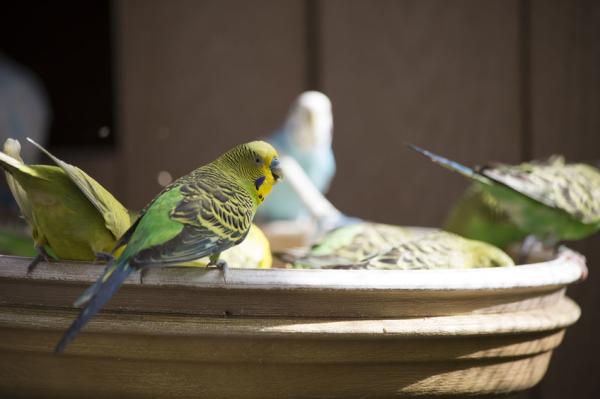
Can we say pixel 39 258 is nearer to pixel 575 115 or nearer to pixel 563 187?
pixel 563 187

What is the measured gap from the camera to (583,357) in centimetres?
258

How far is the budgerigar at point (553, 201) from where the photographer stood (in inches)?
62.2

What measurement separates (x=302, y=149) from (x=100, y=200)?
180 centimetres

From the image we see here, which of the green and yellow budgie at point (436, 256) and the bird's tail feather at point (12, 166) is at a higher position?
the bird's tail feather at point (12, 166)

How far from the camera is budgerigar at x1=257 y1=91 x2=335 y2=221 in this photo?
8.79ft

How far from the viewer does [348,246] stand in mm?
1440

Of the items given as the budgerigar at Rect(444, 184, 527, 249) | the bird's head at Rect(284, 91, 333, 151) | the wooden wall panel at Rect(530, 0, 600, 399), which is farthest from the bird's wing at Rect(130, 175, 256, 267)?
the wooden wall panel at Rect(530, 0, 600, 399)

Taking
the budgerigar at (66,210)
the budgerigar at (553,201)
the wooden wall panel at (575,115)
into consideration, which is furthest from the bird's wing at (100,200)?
the wooden wall panel at (575,115)

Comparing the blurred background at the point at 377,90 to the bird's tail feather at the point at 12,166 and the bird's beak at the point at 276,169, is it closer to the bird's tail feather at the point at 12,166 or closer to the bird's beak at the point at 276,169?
the bird's beak at the point at 276,169

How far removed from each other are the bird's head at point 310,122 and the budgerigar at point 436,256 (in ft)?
4.46

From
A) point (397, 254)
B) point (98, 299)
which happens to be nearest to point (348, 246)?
point (397, 254)

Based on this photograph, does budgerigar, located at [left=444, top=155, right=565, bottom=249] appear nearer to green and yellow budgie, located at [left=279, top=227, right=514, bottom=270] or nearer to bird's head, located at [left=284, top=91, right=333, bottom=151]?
green and yellow budgie, located at [left=279, top=227, right=514, bottom=270]

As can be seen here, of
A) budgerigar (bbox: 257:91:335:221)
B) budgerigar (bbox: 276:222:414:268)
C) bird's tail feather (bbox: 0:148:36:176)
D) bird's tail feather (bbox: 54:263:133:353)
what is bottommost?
budgerigar (bbox: 257:91:335:221)

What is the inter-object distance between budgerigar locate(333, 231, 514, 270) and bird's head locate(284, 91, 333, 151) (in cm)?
136
